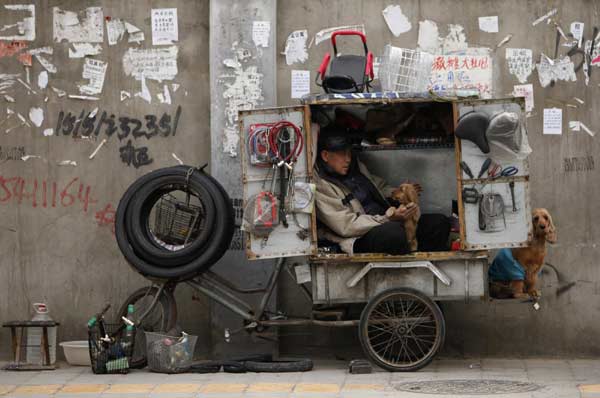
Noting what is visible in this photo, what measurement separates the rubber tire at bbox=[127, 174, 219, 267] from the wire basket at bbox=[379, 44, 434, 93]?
5.43ft

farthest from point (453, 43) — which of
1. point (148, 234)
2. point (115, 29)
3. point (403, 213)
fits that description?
point (148, 234)

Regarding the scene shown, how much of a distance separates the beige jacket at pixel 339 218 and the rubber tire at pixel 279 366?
96cm

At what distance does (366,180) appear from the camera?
33.9 ft

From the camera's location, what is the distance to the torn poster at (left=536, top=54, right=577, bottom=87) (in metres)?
10.5

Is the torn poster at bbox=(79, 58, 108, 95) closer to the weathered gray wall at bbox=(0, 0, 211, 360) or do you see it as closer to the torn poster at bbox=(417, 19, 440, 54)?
the weathered gray wall at bbox=(0, 0, 211, 360)

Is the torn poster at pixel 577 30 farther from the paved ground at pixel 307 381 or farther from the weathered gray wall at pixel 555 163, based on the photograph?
the paved ground at pixel 307 381

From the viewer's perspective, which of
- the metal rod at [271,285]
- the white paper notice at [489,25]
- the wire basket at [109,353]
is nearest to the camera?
the wire basket at [109,353]

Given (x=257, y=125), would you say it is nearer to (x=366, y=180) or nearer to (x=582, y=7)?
(x=366, y=180)

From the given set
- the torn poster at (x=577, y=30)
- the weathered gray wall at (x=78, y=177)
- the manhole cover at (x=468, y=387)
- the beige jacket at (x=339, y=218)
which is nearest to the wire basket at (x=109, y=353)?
the weathered gray wall at (x=78, y=177)

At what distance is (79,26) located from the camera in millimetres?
10797

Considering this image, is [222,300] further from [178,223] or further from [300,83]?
[300,83]

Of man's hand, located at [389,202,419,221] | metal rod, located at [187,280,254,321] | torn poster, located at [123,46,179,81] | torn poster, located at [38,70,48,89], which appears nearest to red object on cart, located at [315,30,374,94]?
man's hand, located at [389,202,419,221]

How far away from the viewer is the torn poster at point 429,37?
10555mm

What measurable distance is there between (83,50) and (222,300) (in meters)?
Result: 2.53
